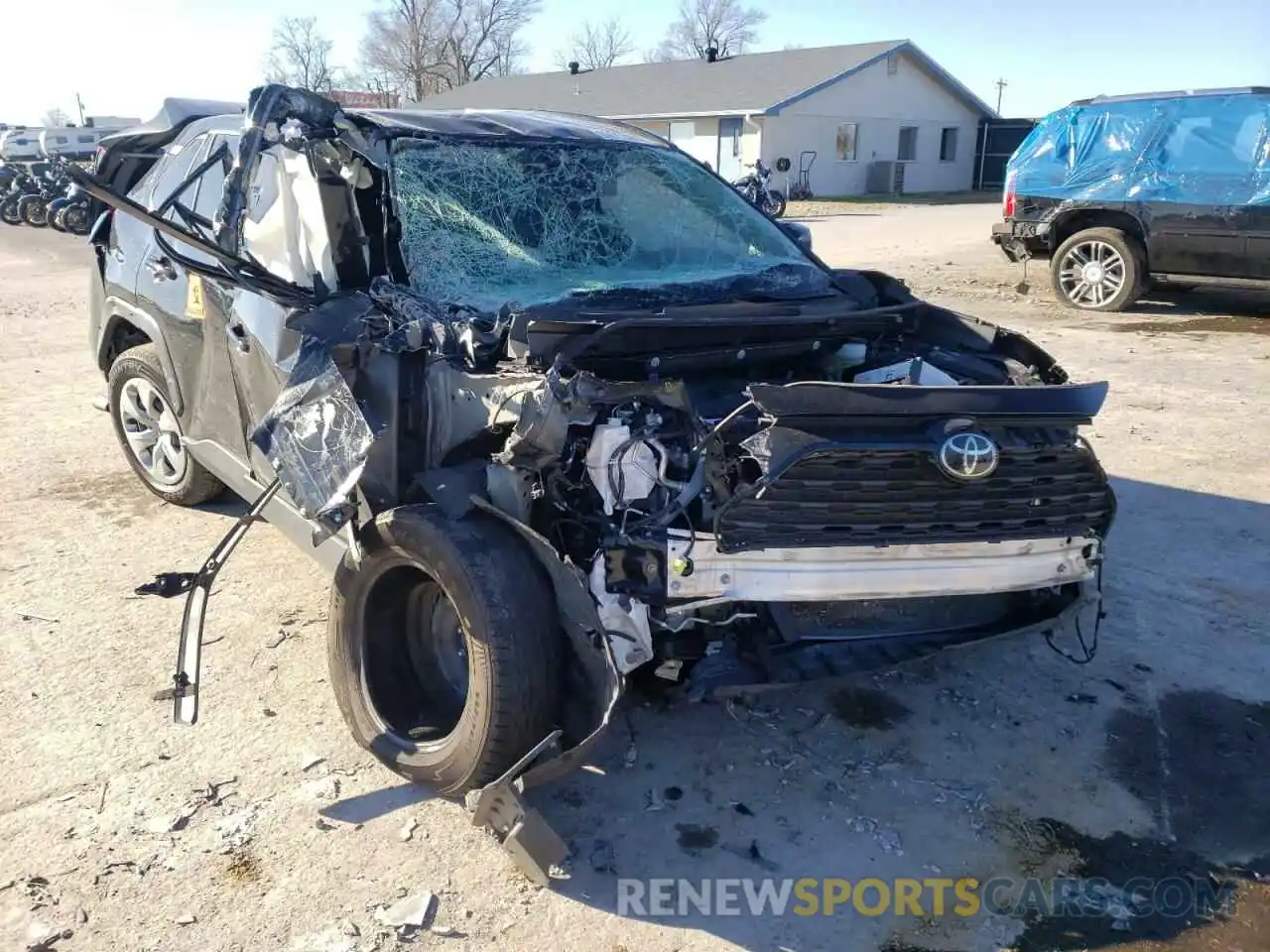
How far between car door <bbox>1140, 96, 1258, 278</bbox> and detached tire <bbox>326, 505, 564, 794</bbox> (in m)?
9.70

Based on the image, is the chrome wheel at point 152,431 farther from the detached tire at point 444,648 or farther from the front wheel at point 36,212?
the front wheel at point 36,212

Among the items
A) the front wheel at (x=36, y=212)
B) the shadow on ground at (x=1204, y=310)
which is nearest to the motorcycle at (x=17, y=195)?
the front wheel at (x=36, y=212)

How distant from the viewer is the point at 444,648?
336cm

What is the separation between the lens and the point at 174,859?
292cm

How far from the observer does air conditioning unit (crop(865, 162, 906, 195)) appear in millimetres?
34906

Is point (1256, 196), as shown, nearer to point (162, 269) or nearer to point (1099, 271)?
point (1099, 271)

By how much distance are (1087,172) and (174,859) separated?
1099cm

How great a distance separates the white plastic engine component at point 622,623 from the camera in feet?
9.18

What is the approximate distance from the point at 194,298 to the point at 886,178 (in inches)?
1328

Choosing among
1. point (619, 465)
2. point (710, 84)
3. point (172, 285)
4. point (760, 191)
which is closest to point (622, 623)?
point (619, 465)

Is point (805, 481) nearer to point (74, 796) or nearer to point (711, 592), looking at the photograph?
point (711, 592)

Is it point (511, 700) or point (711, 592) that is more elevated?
point (711, 592)

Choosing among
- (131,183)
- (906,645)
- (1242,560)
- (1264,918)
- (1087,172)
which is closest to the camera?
(1264,918)

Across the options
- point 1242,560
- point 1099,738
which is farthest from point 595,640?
point 1242,560
